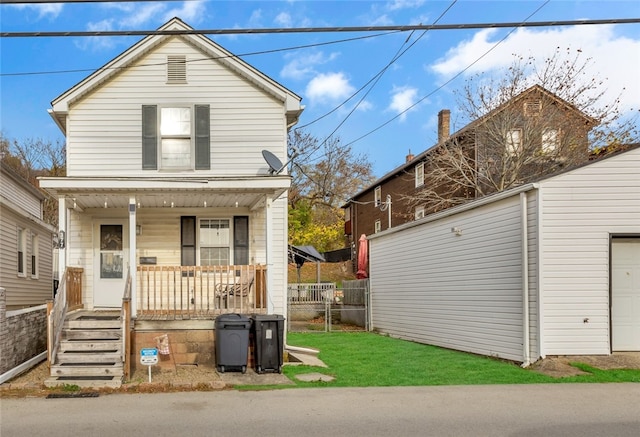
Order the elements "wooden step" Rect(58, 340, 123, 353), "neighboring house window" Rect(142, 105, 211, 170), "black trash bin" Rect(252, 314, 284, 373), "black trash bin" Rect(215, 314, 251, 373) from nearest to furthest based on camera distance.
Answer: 1. "wooden step" Rect(58, 340, 123, 353)
2. "black trash bin" Rect(215, 314, 251, 373)
3. "black trash bin" Rect(252, 314, 284, 373)
4. "neighboring house window" Rect(142, 105, 211, 170)

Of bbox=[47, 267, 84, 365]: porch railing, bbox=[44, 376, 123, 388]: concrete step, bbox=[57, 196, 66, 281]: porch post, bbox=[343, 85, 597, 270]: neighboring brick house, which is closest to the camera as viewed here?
bbox=[44, 376, 123, 388]: concrete step

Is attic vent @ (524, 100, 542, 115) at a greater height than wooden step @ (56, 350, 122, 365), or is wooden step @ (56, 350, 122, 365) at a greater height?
attic vent @ (524, 100, 542, 115)

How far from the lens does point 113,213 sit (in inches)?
509

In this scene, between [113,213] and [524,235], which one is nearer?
[524,235]

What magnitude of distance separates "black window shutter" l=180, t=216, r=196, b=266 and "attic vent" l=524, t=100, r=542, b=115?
14.8m

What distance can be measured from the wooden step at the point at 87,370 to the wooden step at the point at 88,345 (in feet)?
1.62

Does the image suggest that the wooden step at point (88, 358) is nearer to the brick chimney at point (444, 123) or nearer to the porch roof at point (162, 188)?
the porch roof at point (162, 188)

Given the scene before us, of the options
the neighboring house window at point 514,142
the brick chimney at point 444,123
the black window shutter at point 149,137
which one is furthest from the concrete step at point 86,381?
the brick chimney at point 444,123

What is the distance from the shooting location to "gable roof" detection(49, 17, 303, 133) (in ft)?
41.4

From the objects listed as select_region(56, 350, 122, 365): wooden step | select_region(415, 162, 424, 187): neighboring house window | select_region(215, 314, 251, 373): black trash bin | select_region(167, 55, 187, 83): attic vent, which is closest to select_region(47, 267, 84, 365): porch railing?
select_region(56, 350, 122, 365): wooden step

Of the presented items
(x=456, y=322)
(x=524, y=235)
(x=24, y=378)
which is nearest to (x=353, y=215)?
(x=456, y=322)

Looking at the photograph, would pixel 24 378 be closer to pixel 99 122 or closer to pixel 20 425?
pixel 20 425

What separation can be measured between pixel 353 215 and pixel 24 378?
3190 cm

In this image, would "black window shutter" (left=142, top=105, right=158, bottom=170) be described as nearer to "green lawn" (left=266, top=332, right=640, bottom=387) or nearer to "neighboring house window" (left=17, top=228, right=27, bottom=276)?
"neighboring house window" (left=17, top=228, right=27, bottom=276)
